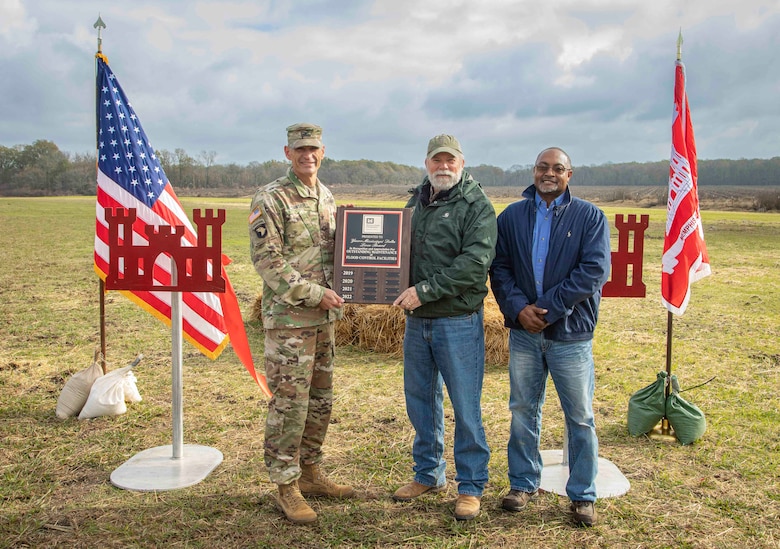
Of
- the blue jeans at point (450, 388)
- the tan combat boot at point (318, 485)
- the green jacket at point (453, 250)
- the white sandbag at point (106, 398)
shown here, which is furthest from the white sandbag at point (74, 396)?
the green jacket at point (453, 250)

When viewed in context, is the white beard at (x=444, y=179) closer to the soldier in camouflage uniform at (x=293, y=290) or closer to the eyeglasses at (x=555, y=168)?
the eyeglasses at (x=555, y=168)

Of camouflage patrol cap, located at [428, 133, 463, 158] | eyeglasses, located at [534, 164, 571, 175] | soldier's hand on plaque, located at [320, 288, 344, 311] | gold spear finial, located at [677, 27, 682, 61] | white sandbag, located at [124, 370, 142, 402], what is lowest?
white sandbag, located at [124, 370, 142, 402]

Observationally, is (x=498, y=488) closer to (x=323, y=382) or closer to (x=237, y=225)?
(x=323, y=382)

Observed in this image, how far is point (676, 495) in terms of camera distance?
14.3ft

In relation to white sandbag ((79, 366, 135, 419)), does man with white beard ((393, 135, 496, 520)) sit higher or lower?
higher

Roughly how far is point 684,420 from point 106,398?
4.89 metres

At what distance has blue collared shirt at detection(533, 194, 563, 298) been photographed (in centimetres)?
389

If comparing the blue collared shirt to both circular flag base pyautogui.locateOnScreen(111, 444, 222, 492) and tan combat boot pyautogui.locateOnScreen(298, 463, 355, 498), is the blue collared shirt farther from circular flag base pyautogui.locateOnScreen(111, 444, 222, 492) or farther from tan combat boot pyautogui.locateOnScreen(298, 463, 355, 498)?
circular flag base pyautogui.locateOnScreen(111, 444, 222, 492)

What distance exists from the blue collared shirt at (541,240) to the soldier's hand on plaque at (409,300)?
29.3 inches

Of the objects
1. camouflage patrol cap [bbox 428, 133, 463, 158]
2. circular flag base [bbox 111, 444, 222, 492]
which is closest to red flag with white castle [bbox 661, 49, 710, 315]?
camouflage patrol cap [bbox 428, 133, 463, 158]

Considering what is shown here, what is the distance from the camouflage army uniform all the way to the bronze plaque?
14 cm

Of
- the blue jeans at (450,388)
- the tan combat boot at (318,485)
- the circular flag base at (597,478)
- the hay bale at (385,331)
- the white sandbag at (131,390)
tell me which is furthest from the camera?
the hay bale at (385,331)

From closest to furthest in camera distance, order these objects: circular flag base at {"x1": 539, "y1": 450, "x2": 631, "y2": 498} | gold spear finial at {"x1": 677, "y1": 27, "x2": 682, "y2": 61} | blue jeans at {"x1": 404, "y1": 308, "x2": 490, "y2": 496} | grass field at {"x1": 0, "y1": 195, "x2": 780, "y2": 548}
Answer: grass field at {"x1": 0, "y1": 195, "x2": 780, "y2": 548}, blue jeans at {"x1": 404, "y1": 308, "x2": 490, "y2": 496}, circular flag base at {"x1": 539, "y1": 450, "x2": 631, "y2": 498}, gold spear finial at {"x1": 677, "y1": 27, "x2": 682, "y2": 61}

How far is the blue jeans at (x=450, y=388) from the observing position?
3934 mm
